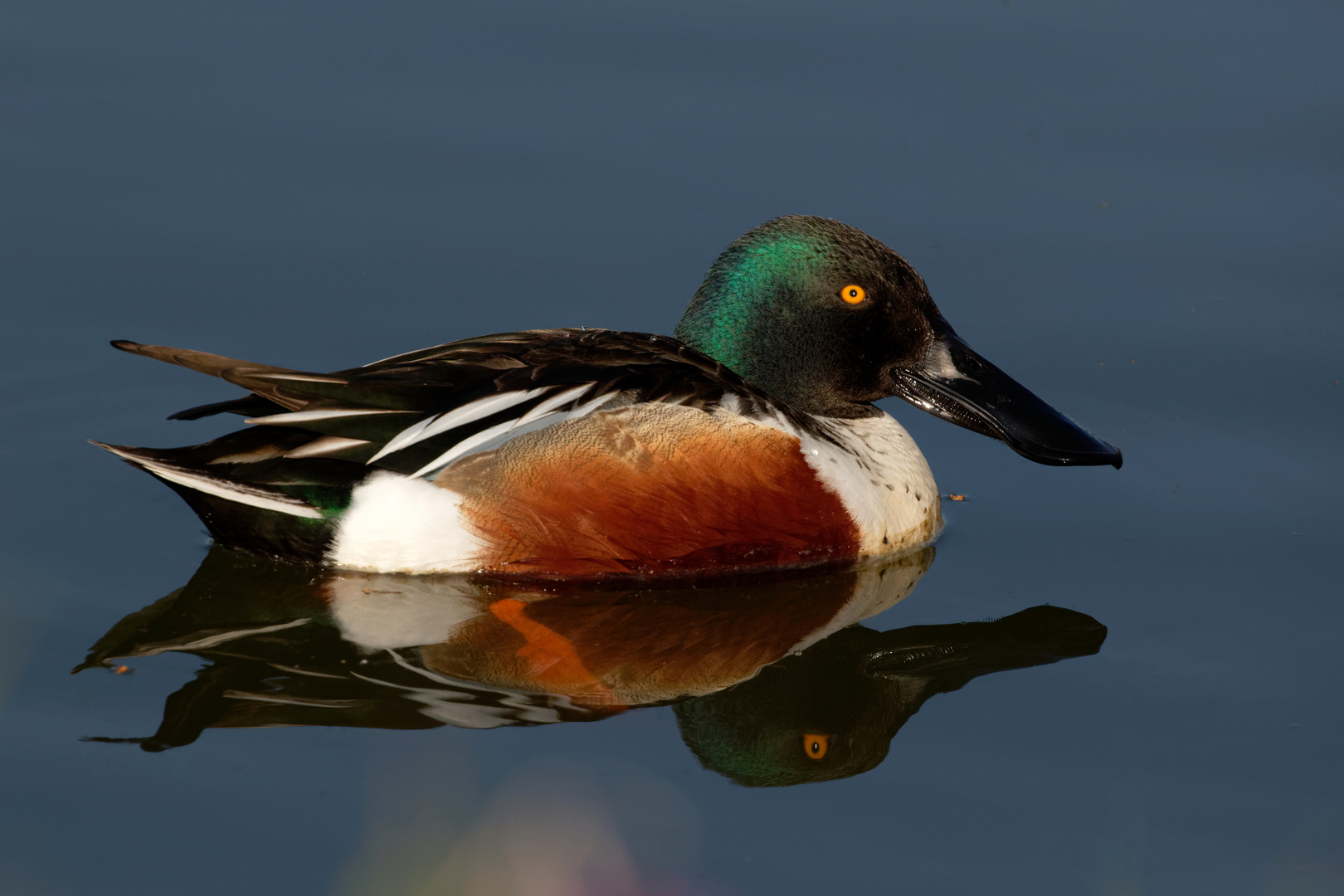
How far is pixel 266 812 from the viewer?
404cm

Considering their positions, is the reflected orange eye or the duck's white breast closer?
the reflected orange eye

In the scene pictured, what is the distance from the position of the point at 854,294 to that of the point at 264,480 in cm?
207

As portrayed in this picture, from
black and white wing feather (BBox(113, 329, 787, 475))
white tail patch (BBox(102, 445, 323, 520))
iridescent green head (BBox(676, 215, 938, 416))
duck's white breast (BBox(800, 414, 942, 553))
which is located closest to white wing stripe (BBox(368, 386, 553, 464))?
black and white wing feather (BBox(113, 329, 787, 475))

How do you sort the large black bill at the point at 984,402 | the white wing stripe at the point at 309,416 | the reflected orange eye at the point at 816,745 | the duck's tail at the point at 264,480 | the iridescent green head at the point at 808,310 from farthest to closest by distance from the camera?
the large black bill at the point at 984,402 → the iridescent green head at the point at 808,310 → the duck's tail at the point at 264,480 → the white wing stripe at the point at 309,416 → the reflected orange eye at the point at 816,745

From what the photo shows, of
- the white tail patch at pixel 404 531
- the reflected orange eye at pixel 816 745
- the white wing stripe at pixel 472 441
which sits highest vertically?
the white wing stripe at pixel 472 441

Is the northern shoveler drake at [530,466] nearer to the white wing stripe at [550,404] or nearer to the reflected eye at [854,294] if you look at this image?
the white wing stripe at [550,404]

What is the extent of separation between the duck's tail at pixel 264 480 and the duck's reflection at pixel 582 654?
0.73 feet

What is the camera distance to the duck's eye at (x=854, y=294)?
557 cm

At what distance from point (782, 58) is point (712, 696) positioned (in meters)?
4.50

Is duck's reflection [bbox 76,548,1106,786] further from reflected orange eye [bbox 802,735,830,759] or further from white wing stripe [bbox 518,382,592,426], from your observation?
white wing stripe [bbox 518,382,592,426]

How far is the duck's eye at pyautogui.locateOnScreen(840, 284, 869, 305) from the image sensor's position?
5570mm

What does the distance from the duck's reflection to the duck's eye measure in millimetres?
937

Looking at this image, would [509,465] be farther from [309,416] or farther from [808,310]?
[808,310]

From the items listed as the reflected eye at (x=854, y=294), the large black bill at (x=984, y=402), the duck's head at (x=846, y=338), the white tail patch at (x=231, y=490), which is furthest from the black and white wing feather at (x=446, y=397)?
the large black bill at (x=984, y=402)
